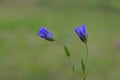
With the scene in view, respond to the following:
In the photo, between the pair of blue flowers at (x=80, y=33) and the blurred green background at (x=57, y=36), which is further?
the blurred green background at (x=57, y=36)

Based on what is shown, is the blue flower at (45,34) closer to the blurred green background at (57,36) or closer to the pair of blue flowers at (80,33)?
the pair of blue flowers at (80,33)

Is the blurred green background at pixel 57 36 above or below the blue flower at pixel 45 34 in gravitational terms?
above

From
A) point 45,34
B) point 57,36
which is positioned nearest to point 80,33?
point 45,34

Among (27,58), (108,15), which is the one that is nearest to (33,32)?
(27,58)

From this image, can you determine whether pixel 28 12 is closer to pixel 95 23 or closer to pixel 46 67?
pixel 95 23

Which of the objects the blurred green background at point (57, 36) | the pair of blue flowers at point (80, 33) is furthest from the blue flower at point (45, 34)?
the blurred green background at point (57, 36)

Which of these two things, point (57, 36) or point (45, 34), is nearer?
point (45, 34)

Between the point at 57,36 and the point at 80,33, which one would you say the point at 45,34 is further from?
the point at 57,36

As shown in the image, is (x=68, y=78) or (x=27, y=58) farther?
(x=27, y=58)

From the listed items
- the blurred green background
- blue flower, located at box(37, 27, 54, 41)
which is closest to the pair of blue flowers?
blue flower, located at box(37, 27, 54, 41)
